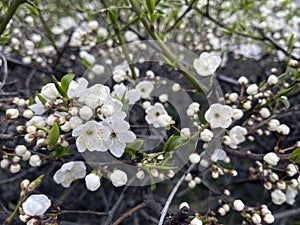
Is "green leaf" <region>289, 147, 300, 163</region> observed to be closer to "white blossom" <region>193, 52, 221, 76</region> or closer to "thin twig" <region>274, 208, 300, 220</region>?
"white blossom" <region>193, 52, 221, 76</region>

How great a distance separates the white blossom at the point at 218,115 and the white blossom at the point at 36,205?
40 cm

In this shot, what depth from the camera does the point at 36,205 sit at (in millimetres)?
715

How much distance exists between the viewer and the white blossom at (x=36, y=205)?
71 centimetres

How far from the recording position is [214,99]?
1026mm

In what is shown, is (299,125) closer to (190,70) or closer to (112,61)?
(190,70)

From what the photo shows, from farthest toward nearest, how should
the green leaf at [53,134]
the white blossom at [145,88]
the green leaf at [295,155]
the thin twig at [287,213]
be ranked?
the thin twig at [287,213] → the white blossom at [145,88] → the green leaf at [295,155] → the green leaf at [53,134]

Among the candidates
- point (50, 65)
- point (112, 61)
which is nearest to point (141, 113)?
point (112, 61)

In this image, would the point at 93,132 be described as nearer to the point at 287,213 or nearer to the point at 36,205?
the point at 36,205

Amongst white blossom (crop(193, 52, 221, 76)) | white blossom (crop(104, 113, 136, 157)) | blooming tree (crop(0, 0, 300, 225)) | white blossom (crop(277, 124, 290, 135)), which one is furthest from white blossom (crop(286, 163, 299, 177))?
white blossom (crop(104, 113, 136, 157))

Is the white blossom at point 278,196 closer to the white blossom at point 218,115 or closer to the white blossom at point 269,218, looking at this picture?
the white blossom at point 269,218

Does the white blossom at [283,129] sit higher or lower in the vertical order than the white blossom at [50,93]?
lower

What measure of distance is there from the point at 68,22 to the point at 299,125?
3.66 feet

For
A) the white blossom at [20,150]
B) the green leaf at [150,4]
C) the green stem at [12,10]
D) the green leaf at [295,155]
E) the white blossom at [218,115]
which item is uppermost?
the green stem at [12,10]

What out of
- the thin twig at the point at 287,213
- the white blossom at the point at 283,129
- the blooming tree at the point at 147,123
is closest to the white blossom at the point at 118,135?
the blooming tree at the point at 147,123
